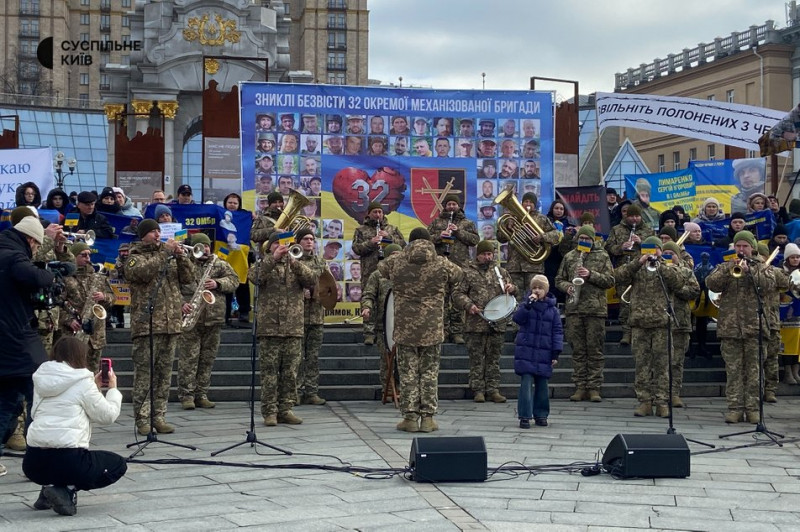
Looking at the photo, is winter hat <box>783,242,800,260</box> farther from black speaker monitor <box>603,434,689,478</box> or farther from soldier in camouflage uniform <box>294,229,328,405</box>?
soldier in camouflage uniform <box>294,229,328,405</box>

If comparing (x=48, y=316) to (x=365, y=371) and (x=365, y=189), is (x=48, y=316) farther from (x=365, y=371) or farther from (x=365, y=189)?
(x=365, y=189)

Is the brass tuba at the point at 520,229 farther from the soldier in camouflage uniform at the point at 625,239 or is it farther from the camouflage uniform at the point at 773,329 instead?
the camouflage uniform at the point at 773,329

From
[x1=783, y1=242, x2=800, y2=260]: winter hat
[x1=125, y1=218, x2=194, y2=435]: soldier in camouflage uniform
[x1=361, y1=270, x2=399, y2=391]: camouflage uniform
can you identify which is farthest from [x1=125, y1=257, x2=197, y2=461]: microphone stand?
[x1=783, y1=242, x2=800, y2=260]: winter hat

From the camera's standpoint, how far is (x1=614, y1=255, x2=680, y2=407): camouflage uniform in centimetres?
1260

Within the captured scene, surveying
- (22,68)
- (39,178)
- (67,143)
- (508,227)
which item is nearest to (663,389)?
(508,227)

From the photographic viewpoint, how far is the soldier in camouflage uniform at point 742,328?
12.1 m

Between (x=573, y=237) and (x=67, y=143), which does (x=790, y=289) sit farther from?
(x=67, y=143)

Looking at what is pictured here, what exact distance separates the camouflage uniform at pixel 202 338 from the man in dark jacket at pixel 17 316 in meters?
3.62

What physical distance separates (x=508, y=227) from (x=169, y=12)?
23897 mm

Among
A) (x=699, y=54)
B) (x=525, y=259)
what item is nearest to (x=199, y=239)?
(x=525, y=259)

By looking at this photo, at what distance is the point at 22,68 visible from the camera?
10138cm

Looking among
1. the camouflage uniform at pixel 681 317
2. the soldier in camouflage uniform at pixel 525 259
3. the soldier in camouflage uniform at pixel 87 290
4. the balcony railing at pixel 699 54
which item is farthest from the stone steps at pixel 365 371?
the balcony railing at pixel 699 54

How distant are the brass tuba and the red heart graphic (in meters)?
1.88

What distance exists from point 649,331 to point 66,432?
745 cm
